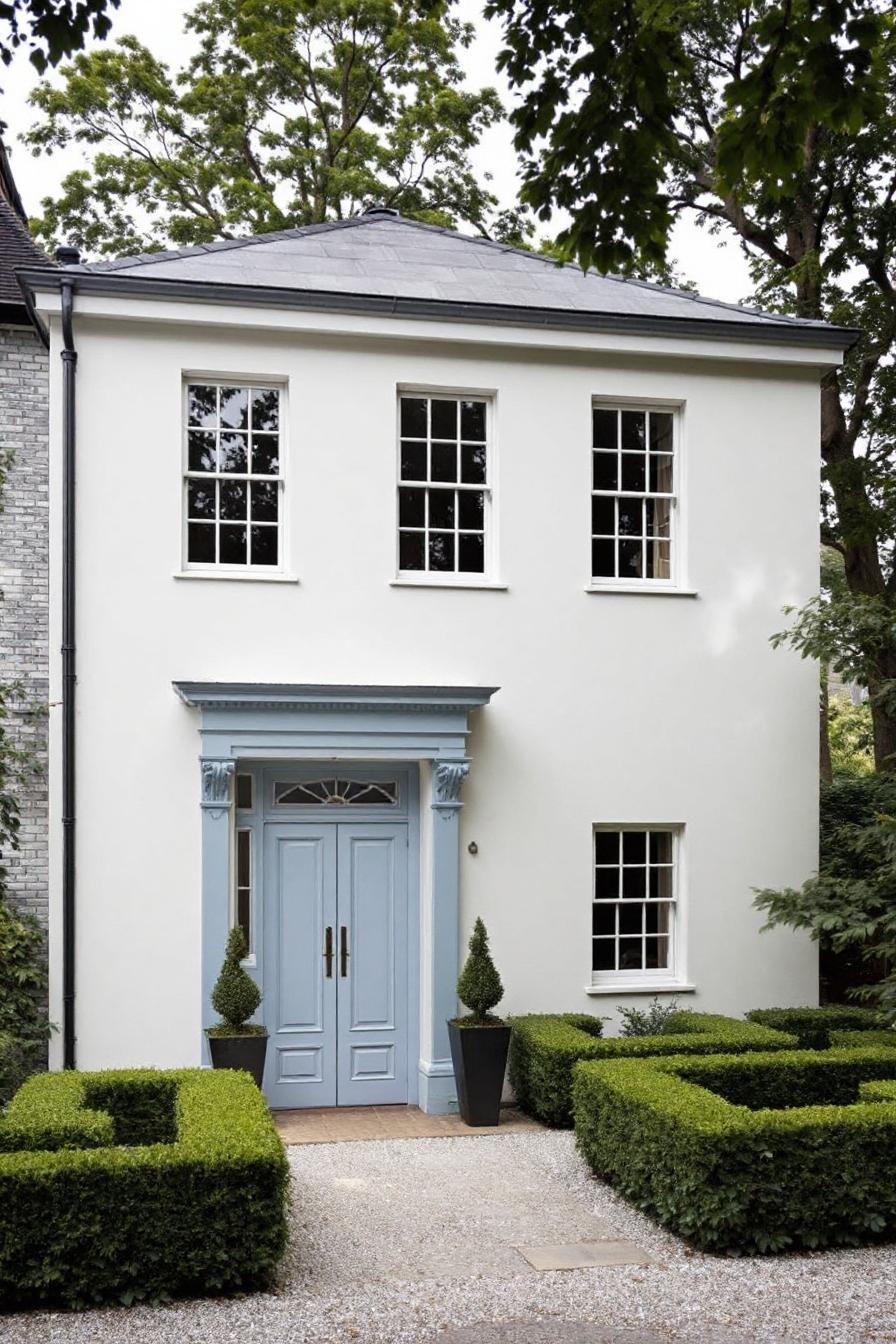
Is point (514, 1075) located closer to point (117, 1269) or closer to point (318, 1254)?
point (318, 1254)

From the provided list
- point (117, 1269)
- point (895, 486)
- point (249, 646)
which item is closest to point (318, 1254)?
point (117, 1269)

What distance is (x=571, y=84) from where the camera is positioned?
6.34m

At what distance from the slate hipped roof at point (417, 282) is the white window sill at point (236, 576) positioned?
2.31 m

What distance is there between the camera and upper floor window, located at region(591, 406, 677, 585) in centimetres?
1301

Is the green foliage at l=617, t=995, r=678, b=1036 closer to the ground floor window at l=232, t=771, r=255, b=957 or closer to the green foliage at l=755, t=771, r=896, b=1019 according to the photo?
the green foliage at l=755, t=771, r=896, b=1019

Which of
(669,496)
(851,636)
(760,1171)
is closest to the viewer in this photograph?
(760,1171)

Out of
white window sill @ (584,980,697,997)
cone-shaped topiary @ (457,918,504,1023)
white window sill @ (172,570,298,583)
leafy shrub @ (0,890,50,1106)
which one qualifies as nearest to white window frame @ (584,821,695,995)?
white window sill @ (584,980,697,997)

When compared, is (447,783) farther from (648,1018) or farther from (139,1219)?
(139,1219)

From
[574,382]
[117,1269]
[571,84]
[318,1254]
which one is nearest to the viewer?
[571,84]

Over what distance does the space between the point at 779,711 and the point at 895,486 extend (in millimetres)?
8491

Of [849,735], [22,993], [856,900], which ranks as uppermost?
[849,735]

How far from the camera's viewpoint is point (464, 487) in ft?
41.1

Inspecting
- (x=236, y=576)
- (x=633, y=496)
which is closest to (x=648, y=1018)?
(x=633, y=496)

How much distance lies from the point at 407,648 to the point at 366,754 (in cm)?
106
